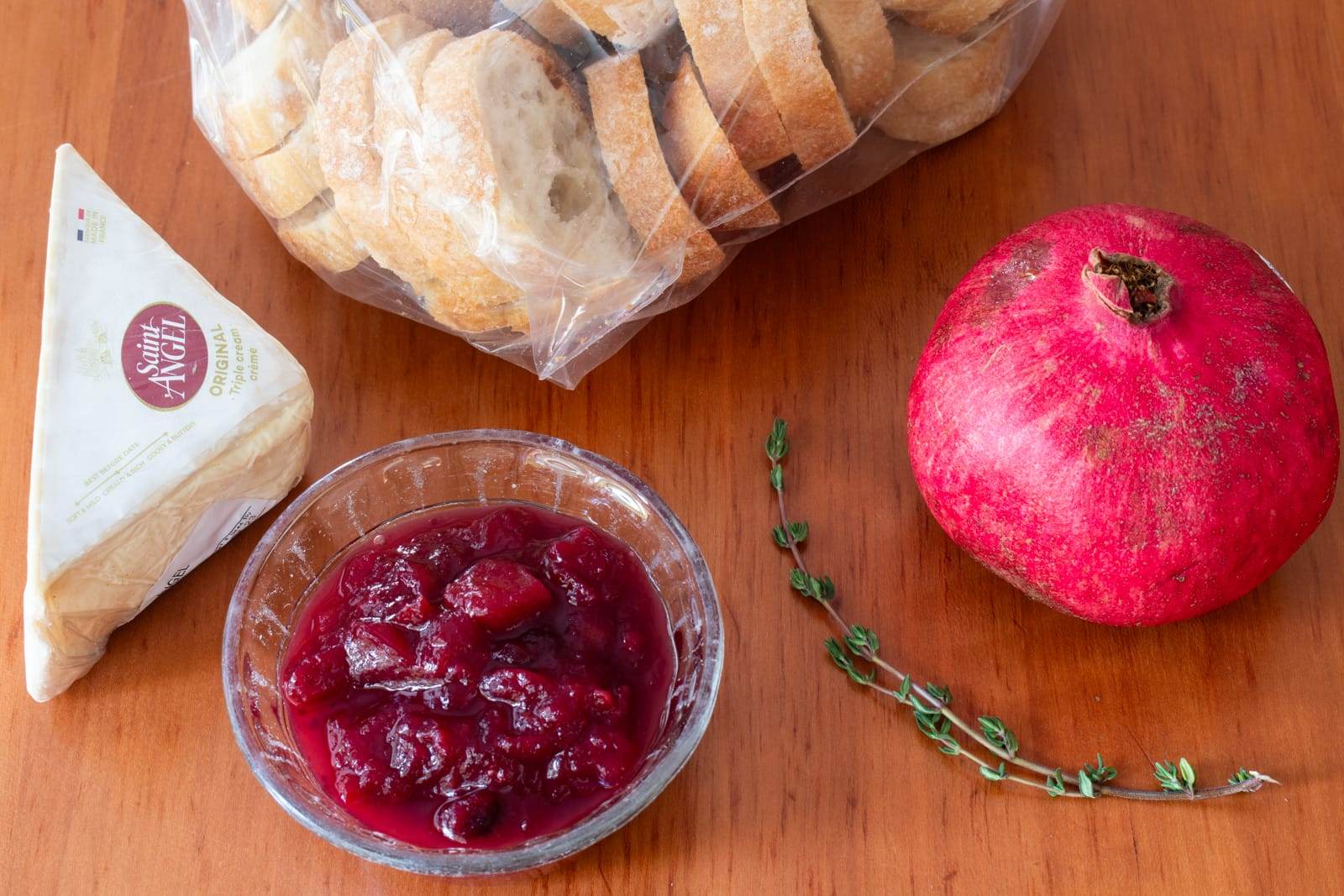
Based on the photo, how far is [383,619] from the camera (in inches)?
54.4

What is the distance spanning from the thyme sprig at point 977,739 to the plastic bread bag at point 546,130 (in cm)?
43

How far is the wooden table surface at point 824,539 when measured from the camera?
1476mm

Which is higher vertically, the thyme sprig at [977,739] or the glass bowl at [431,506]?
the glass bowl at [431,506]

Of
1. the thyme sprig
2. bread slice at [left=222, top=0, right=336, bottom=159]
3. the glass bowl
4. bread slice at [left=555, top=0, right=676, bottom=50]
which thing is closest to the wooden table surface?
the thyme sprig

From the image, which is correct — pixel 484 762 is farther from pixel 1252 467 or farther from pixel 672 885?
pixel 1252 467

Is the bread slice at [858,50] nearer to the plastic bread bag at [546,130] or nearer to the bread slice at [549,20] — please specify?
the plastic bread bag at [546,130]

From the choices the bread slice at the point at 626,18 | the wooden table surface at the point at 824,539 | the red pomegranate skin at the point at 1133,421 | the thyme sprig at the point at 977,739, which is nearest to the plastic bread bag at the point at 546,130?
the bread slice at the point at 626,18

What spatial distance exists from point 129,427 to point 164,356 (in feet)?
0.30

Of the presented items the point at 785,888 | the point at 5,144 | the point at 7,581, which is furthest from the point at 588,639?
the point at 5,144

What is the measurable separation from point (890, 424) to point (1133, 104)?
2.05ft

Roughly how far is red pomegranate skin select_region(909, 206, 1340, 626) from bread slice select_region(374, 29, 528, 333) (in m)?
0.53

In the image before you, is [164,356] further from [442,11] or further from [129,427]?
[442,11]

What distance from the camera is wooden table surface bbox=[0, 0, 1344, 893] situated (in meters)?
1.48

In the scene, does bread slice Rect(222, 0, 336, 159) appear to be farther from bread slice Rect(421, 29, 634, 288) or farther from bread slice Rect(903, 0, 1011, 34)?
bread slice Rect(903, 0, 1011, 34)
